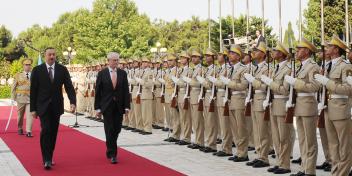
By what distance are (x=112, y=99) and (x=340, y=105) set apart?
3.96 m

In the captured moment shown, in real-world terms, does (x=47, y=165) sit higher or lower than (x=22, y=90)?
lower

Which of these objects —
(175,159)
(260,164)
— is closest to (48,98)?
(175,159)

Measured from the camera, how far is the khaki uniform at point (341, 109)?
7230 mm

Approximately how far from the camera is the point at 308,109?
7.92 metres

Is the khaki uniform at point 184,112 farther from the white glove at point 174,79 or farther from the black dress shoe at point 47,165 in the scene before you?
the black dress shoe at point 47,165

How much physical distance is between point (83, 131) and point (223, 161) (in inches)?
259

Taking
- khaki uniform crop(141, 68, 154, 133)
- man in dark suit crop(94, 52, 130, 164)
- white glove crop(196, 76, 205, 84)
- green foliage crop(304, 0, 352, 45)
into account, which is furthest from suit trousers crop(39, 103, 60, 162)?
green foliage crop(304, 0, 352, 45)

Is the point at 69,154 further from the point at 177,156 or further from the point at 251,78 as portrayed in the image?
the point at 251,78

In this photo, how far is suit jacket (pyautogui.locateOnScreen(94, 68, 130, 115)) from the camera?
991cm

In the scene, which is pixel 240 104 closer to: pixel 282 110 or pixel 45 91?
pixel 282 110

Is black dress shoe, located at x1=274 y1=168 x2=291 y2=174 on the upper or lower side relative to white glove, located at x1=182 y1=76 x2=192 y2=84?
lower

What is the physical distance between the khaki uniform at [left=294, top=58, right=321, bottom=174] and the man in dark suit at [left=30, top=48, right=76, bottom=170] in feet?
11.3

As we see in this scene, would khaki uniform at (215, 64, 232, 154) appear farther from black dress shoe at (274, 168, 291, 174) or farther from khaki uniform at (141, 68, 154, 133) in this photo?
khaki uniform at (141, 68, 154, 133)

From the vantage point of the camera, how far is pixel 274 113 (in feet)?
28.3
